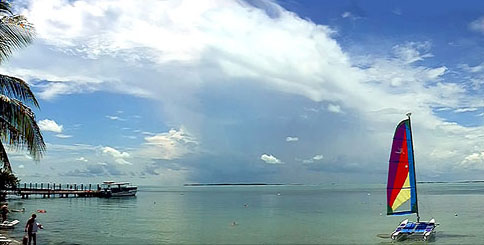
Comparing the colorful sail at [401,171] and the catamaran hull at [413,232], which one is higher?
the colorful sail at [401,171]

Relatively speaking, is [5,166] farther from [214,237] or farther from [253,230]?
[253,230]

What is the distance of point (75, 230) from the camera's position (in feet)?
119

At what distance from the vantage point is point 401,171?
94.2ft

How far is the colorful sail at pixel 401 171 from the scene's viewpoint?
92.6 ft

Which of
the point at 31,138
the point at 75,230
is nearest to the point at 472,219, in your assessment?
the point at 75,230

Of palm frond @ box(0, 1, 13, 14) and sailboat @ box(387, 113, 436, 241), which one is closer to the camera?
palm frond @ box(0, 1, 13, 14)

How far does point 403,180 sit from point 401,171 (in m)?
0.61

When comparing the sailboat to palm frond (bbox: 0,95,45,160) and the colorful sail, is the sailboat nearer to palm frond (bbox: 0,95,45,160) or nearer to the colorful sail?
the colorful sail

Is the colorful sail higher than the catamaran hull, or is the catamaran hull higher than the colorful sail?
the colorful sail

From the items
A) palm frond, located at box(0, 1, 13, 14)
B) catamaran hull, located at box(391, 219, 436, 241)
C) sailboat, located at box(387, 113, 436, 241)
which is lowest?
catamaran hull, located at box(391, 219, 436, 241)

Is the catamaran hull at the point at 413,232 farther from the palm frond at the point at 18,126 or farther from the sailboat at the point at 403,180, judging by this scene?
the palm frond at the point at 18,126

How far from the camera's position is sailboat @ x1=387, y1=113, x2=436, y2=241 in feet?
92.6

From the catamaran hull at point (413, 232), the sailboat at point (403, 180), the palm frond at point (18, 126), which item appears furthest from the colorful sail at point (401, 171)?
the palm frond at point (18, 126)

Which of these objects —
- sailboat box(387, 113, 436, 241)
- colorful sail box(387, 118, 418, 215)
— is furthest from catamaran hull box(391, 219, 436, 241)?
colorful sail box(387, 118, 418, 215)
